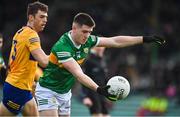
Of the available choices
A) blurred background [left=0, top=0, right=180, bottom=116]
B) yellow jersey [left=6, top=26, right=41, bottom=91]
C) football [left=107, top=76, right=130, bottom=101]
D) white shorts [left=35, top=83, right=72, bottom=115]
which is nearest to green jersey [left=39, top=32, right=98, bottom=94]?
white shorts [left=35, top=83, right=72, bottom=115]

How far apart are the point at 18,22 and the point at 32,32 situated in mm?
13294

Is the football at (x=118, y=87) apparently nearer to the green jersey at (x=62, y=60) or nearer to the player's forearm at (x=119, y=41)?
the green jersey at (x=62, y=60)

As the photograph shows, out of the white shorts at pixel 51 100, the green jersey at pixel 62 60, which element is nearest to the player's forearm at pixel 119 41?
the green jersey at pixel 62 60

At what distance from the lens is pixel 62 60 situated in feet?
28.2

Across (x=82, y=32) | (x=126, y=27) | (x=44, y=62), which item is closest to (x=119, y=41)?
(x=82, y=32)

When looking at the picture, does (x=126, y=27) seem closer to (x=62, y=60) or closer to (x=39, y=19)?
(x=39, y=19)

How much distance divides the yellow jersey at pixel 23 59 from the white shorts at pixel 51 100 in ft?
0.73

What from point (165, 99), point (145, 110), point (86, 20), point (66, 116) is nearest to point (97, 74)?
point (66, 116)

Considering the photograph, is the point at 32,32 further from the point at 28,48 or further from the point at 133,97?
the point at 133,97

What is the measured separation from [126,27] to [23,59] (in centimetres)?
1337

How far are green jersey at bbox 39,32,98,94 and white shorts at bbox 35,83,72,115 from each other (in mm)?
63

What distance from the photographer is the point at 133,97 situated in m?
21.7

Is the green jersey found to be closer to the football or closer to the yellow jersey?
the yellow jersey

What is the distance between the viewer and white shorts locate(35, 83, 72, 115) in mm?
9133
